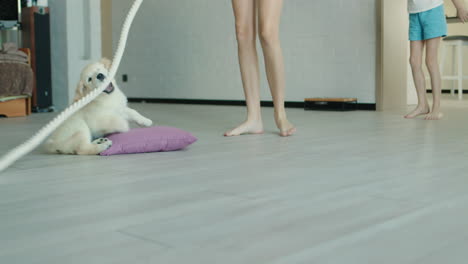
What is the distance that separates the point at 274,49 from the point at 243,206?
1562 millimetres

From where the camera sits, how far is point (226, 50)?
5.61 m

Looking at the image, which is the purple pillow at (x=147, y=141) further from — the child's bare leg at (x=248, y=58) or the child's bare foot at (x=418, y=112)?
the child's bare foot at (x=418, y=112)

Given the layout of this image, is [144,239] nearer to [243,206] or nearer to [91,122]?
[243,206]

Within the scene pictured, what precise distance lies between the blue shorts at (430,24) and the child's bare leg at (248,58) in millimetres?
1507

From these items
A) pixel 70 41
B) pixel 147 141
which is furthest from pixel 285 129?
pixel 70 41

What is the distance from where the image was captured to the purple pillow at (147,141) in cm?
205

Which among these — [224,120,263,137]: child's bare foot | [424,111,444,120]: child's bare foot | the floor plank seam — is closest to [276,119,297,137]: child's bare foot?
[224,120,263,137]: child's bare foot

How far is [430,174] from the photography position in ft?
5.12

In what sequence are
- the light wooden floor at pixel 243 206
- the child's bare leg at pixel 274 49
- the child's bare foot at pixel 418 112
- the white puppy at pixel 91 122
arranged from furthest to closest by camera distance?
the child's bare foot at pixel 418 112 → the child's bare leg at pixel 274 49 → the white puppy at pixel 91 122 → the light wooden floor at pixel 243 206

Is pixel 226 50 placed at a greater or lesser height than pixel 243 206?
greater

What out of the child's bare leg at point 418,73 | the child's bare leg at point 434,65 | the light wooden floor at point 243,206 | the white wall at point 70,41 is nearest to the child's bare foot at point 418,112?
the child's bare leg at point 418,73

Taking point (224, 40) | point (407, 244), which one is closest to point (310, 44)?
point (224, 40)

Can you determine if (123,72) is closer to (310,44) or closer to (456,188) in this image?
(310,44)

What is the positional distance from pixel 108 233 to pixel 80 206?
0.25m
